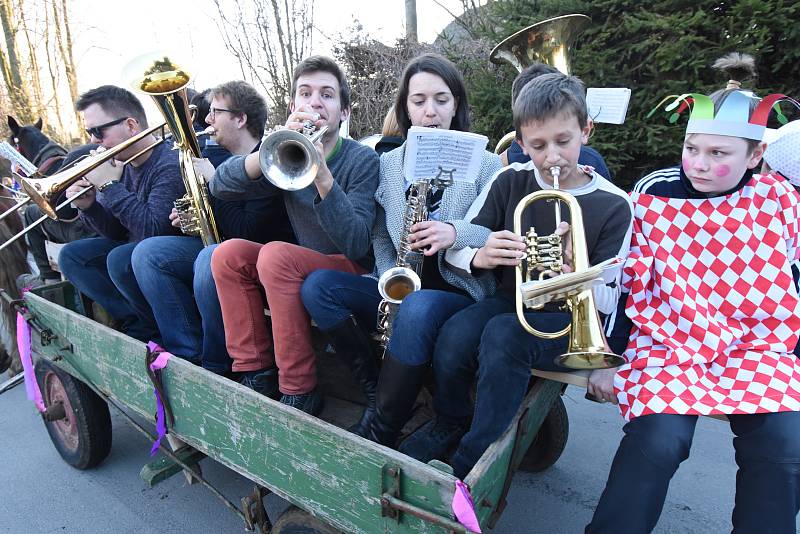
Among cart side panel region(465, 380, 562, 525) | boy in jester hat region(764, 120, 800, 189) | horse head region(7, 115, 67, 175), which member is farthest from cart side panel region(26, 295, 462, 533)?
horse head region(7, 115, 67, 175)

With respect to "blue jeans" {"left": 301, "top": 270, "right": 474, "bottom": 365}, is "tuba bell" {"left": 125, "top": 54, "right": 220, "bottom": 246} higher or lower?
higher

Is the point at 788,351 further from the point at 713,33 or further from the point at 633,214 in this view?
the point at 713,33

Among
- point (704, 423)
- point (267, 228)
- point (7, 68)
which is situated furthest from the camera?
point (7, 68)

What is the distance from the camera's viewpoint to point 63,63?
32.1 feet

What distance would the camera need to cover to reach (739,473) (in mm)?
1380

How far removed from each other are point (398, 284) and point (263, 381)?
75 centimetres

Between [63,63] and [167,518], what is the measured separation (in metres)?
10.5

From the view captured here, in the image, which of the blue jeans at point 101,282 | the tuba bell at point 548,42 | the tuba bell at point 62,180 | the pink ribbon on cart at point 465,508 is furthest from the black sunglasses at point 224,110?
the pink ribbon on cart at point 465,508

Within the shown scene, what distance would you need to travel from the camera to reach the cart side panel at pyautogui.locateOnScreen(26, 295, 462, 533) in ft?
4.07

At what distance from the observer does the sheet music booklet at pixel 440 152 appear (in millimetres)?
1656

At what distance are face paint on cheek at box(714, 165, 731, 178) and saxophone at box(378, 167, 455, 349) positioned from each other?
2.66ft

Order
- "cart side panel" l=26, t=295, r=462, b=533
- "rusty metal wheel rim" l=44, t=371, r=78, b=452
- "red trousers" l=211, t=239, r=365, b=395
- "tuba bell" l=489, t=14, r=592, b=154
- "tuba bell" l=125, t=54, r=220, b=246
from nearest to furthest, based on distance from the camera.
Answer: "cart side panel" l=26, t=295, r=462, b=533 < "red trousers" l=211, t=239, r=365, b=395 < "tuba bell" l=125, t=54, r=220, b=246 < "rusty metal wheel rim" l=44, t=371, r=78, b=452 < "tuba bell" l=489, t=14, r=592, b=154

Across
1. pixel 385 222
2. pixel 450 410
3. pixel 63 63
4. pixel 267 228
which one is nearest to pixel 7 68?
pixel 63 63

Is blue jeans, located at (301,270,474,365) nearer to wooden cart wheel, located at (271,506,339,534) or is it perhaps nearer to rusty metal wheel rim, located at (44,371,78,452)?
wooden cart wheel, located at (271,506,339,534)
